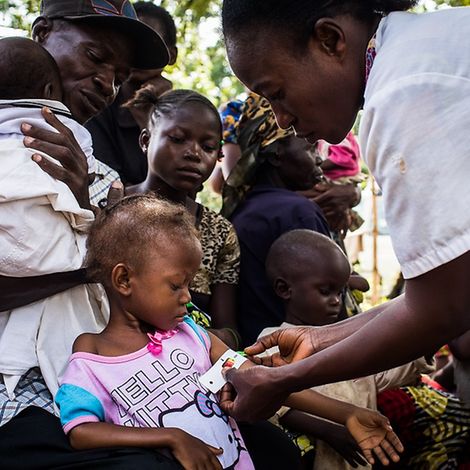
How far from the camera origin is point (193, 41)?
989 cm

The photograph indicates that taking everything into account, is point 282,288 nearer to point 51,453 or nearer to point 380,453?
point 380,453

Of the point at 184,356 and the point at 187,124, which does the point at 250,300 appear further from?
the point at 184,356

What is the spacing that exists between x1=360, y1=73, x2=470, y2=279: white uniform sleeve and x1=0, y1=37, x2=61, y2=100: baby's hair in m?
1.42

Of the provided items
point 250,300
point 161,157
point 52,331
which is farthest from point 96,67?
point 250,300

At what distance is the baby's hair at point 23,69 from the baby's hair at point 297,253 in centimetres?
147

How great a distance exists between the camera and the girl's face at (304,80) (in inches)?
79.2

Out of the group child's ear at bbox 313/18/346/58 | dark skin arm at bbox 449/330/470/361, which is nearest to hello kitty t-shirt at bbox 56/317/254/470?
child's ear at bbox 313/18/346/58

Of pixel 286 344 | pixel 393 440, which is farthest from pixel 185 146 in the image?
pixel 393 440

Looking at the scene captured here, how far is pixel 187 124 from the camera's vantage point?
358 centimetres

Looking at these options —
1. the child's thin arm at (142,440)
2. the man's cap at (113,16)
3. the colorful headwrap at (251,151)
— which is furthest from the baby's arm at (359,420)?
the colorful headwrap at (251,151)

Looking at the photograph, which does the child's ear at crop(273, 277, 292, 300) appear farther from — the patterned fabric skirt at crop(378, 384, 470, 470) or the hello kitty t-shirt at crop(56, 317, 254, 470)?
the hello kitty t-shirt at crop(56, 317, 254, 470)

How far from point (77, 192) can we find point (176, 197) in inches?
39.8

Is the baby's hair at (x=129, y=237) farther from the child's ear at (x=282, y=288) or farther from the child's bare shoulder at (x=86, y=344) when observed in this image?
the child's ear at (x=282, y=288)

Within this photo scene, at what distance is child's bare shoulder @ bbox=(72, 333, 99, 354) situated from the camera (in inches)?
92.7
